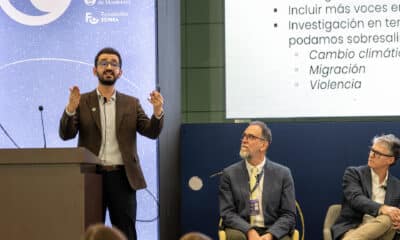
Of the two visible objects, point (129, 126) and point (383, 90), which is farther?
point (383, 90)

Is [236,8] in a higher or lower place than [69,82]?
higher

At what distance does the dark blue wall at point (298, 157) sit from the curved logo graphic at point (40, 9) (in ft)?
4.64

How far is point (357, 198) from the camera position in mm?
4504

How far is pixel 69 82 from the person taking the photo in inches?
207

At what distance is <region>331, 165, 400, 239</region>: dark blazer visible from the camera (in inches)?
177

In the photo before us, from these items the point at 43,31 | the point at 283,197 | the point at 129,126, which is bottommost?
the point at 283,197

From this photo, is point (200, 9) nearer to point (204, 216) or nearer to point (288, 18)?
point (288, 18)

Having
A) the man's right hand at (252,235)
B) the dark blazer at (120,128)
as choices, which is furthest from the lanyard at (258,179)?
the dark blazer at (120,128)

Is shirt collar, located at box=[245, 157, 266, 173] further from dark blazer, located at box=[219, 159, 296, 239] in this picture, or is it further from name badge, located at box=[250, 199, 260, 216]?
name badge, located at box=[250, 199, 260, 216]

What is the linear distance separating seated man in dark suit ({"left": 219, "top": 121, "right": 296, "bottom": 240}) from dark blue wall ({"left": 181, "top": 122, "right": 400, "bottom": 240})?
98 centimetres

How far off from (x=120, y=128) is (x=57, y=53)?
1630mm

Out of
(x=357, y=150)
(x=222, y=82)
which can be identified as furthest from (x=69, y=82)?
(x=357, y=150)

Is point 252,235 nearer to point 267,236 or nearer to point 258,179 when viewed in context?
point 267,236

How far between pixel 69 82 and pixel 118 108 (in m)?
1.44
